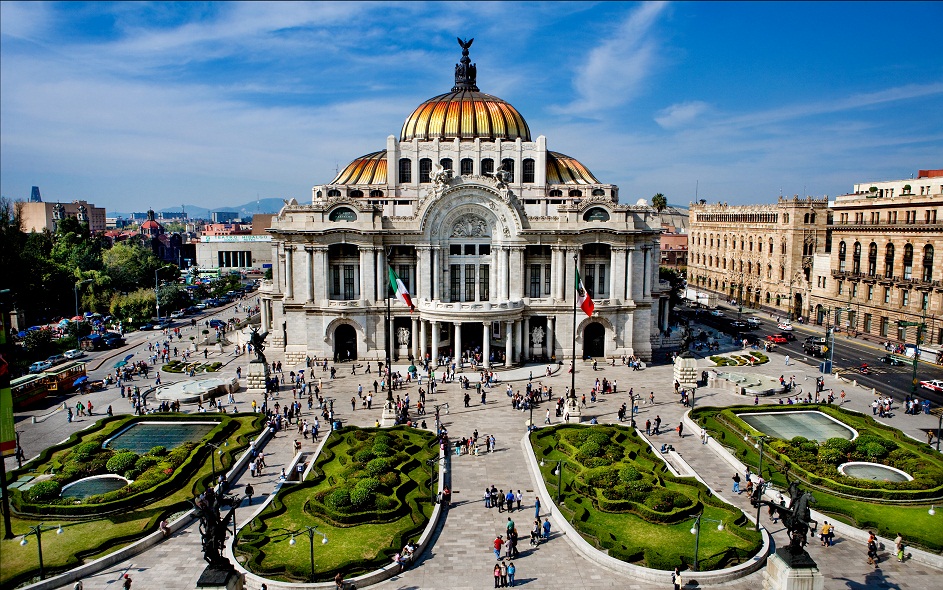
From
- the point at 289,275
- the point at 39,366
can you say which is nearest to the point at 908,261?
the point at 289,275

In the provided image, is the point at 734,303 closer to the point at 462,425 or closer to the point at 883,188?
the point at 883,188

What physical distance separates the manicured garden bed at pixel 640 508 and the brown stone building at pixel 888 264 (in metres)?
55.9

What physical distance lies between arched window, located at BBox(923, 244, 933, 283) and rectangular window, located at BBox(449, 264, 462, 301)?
55.6 metres

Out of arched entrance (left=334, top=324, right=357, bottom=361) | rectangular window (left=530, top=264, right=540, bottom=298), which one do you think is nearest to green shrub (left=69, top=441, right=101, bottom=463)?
arched entrance (left=334, top=324, right=357, bottom=361)

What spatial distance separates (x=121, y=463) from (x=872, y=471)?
44.9 meters

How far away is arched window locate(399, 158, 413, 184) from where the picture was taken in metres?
78.2

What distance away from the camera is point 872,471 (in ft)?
130

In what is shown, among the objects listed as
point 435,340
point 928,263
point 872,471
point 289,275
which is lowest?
point 872,471

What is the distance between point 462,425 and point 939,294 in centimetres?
6140

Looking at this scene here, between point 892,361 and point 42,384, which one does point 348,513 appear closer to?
point 42,384

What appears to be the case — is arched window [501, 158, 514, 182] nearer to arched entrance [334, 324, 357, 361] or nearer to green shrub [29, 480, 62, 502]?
arched entrance [334, 324, 357, 361]

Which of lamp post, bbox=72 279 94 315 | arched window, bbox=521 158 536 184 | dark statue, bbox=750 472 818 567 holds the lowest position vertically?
dark statue, bbox=750 472 818 567

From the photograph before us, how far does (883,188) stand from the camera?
3991 inches

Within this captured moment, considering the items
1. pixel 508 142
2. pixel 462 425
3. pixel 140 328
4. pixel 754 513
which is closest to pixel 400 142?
pixel 508 142
